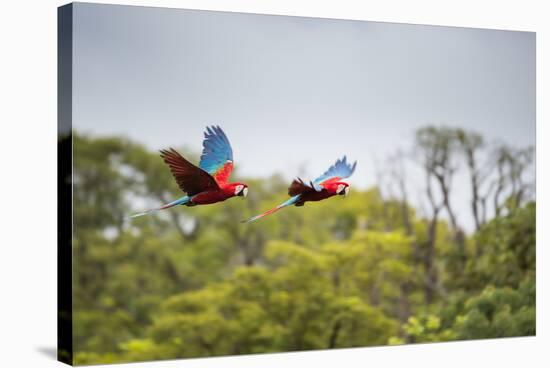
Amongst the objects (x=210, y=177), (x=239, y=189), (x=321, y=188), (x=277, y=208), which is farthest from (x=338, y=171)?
(x=210, y=177)

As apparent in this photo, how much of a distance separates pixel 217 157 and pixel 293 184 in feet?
3.08

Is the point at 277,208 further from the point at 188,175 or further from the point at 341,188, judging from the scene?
the point at 188,175

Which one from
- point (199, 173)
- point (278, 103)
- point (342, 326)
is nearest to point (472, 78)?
point (278, 103)

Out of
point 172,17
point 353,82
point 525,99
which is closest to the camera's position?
point 172,17

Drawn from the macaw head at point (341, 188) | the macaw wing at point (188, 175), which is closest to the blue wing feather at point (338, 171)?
the macaw head at point (341, 188)

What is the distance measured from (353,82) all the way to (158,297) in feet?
8.06

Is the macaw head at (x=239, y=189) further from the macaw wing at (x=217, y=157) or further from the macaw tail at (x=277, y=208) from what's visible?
the macaw tail at (x=277, y=208)

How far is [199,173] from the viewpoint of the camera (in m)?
7.05

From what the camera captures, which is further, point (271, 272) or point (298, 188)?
point (271, 272)

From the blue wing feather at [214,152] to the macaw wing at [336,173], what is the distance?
953mm

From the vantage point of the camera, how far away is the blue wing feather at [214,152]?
284 inches

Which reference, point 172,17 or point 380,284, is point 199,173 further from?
point 380,284

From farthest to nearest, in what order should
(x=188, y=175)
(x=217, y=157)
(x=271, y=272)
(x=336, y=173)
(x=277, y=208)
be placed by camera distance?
1. (x=271, y=272)
2. (x=277, y=208)
3. (x=336, y=173)
4. (x=217, y=157)
5. (x=188, y=175)

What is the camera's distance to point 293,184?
7996mm
